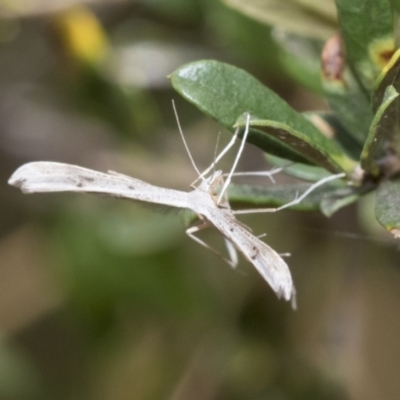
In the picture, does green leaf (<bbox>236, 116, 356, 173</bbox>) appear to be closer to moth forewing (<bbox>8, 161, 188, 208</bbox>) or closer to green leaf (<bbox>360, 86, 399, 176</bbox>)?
green leaf (<bbox>360, 86, 399, 176</bbox>)

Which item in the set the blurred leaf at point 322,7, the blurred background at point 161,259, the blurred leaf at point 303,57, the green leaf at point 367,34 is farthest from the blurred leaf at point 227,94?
the blurred background at point 161,259

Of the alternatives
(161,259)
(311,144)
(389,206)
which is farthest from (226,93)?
(161,259)

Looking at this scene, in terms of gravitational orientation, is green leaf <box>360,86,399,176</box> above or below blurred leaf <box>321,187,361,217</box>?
above

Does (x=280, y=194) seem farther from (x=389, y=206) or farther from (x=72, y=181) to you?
(x=72, y=181)

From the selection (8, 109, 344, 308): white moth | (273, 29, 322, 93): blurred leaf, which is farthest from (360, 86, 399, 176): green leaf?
(273, 29, 322, 93): blurred leaf

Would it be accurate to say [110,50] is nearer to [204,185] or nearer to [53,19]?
[53,19]

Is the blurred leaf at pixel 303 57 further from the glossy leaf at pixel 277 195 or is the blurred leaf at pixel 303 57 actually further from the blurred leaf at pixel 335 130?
the glossy leaf at pixel 277 195
